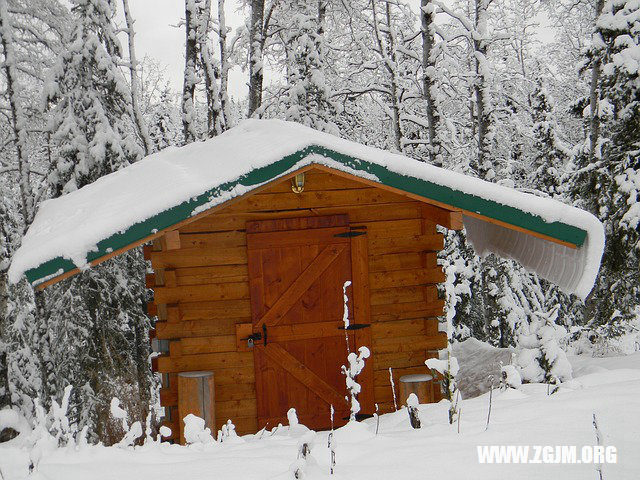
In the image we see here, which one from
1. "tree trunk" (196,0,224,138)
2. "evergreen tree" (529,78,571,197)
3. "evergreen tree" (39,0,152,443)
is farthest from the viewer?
"evergreen tree" (529,78,571,197)

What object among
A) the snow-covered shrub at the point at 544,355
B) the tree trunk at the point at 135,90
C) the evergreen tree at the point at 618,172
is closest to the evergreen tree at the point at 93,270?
the tree trunk at the point at 135,90

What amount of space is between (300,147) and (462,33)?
11047 millimetres

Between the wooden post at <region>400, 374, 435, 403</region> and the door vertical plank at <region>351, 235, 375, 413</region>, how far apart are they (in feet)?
1.52

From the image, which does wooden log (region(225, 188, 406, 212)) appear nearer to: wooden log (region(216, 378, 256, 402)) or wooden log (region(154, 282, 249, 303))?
wooden log (region(154, 282, 249, 303))

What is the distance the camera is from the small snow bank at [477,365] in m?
8.09

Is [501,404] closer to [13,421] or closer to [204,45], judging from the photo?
[13,421]

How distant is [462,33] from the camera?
15.3 metres

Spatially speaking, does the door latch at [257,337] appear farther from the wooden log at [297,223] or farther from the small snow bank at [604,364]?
the small snow bank at [604,364]

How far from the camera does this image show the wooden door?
22.8 feet

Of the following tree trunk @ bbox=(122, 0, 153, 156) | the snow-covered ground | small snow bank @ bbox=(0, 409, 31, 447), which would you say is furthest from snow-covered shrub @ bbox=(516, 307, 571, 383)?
tree trunk @ bbox=(122, 0, 153, 156)

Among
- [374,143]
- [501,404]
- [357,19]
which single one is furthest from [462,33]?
[501,404]

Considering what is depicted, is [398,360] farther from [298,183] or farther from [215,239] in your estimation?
[215,239]

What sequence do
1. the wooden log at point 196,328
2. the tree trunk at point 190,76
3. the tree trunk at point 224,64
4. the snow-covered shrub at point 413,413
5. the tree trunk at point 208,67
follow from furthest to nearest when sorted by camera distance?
the tree trunk at point 224,64, the tree trunk at point 208,67, the tree trunk at point 190,76, the wooden log at point 196,328, the snow-covered shrub at point 413,413

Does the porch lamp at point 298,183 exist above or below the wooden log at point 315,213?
above
